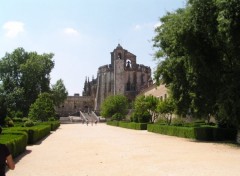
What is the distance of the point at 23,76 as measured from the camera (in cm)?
7038

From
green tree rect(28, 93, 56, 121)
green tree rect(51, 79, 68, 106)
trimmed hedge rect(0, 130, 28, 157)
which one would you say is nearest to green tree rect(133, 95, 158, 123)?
green tree rect(28, 93, 56, 121)

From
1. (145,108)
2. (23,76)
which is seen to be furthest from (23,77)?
(145,108)

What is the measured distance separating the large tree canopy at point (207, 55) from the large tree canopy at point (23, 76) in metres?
48.2

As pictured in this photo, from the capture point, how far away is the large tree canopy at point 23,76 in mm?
68562

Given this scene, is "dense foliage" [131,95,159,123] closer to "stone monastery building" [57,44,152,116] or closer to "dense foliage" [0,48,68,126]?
"dense foliage" [0,48,68,126]

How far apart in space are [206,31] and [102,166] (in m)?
11.0

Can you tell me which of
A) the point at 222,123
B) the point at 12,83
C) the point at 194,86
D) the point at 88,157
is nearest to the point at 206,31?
the point at 194,86

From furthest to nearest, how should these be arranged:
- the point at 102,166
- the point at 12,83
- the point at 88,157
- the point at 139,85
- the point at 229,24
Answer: the point at 139,85
the point at 12,83
the point at 229,24
the point at 88,157
the point at 102,166

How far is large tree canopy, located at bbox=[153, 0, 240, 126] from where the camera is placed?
18672 millimetres

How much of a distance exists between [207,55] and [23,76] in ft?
177

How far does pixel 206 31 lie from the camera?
2033 centimetres

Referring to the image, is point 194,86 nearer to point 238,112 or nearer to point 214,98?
point 214,98

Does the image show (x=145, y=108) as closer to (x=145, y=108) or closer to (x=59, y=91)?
(x=145, y=108)

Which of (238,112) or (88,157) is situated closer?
(88,157)
